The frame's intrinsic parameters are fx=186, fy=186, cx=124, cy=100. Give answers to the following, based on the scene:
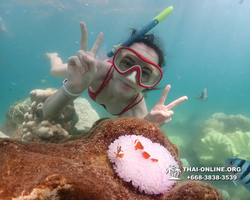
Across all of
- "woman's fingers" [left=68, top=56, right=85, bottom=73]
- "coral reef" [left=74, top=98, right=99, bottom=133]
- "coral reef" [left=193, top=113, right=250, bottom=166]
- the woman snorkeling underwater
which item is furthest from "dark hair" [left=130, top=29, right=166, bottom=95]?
"coral reef" [left=193, top=113, right=250, bottom=166]

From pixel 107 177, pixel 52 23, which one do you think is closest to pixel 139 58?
pixel 107 177

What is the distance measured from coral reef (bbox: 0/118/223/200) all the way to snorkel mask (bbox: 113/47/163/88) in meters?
1.11

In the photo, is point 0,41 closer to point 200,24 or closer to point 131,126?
point 200,24

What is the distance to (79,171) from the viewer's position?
55.2 inches

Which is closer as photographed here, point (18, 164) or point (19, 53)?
point (18, 164)

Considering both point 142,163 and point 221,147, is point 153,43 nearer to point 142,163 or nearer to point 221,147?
point 142,163

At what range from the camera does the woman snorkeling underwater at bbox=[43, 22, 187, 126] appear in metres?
2.73

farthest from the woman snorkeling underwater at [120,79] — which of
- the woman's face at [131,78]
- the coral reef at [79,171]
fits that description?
the coral reef at [79,171]

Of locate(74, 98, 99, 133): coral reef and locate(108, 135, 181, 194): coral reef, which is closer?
locate(108, 135, 181, 194): coral reef

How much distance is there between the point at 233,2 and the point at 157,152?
131ft

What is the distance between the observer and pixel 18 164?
4.58 ft

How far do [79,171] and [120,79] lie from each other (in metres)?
1.93

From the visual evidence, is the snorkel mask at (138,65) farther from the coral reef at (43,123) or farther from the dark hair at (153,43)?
the coral reef at (43,123)

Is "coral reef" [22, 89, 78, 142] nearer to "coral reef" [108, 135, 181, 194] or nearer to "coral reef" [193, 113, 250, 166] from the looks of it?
"coral reef" [108, 135, 181, 194]
